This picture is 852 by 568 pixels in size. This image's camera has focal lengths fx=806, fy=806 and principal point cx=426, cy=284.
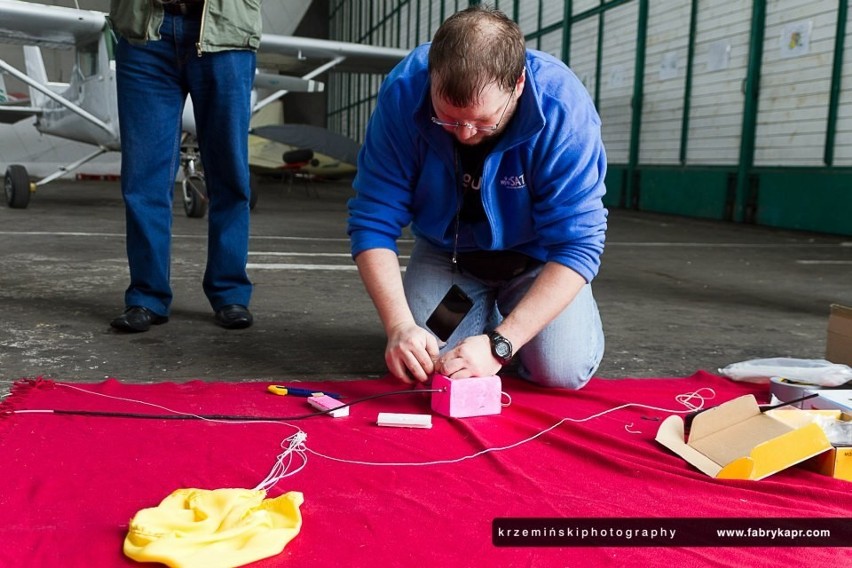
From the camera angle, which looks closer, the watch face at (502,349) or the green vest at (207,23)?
the watch face at (502,349)

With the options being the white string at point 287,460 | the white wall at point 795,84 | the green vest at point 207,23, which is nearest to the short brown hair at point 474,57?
the white string at point 287,460

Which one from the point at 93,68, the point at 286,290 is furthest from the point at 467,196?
the point at 93,68

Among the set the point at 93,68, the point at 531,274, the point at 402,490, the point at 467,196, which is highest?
the point at 93,68

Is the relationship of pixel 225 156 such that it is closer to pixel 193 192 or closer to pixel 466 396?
pixel 466 396

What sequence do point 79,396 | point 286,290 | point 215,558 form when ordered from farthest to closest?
1. point 286,290
2. point 79,396
3. point 215,558

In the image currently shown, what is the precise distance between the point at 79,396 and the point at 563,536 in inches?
43.6

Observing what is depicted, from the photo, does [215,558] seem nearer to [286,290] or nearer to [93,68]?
[286,290]

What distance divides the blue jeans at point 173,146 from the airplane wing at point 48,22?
4653 millimetres

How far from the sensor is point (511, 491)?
1278 millimetres

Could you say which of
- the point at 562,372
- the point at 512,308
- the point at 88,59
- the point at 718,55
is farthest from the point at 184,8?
the point at 718,55

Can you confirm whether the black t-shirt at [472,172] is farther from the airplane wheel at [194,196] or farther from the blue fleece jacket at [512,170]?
the airplane wheel at [194,196]

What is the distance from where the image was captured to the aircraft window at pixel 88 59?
6837 mm

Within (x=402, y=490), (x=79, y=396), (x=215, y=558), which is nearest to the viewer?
(x=215, y=558)

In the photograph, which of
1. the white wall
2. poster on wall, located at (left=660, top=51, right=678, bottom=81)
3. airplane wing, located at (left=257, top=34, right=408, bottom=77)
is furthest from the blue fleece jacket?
poster on wall, located at (left=660, top=51, right=678, bottom=81)
